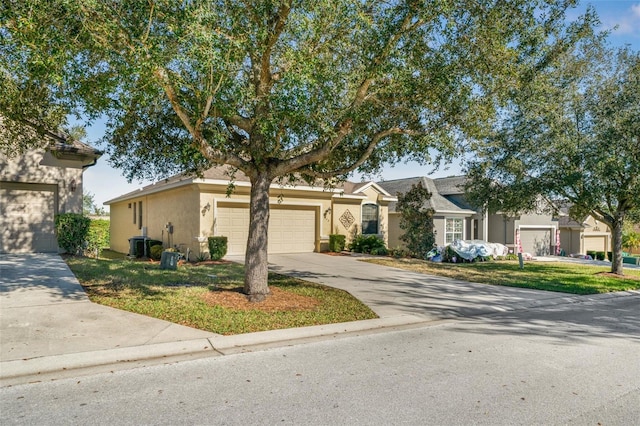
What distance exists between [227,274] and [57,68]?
302 inches

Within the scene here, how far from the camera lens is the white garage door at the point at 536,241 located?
1184 inches

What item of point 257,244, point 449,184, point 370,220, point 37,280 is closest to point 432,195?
point 370,220

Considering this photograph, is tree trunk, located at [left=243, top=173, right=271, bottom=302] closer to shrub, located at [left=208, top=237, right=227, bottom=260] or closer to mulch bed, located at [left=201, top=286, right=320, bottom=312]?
mulch bed, located at [left=201, top=286, right=320, bottom=312]

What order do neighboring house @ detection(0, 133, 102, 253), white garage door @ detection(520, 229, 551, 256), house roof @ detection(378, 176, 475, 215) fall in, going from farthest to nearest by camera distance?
white garage door @ detection(520, 229, 551, 256), house roof @ detection(378, 176, 475, 215), neighboring house @ detection(0, 133, 102, 253)

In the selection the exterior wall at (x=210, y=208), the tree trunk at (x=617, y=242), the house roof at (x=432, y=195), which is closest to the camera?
the tree trunk at (x=617, y=242)

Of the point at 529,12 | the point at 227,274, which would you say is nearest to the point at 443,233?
the point at 227,274

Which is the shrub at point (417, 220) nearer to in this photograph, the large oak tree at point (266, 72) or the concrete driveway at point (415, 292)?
the concrete driveway at point (415, 292)

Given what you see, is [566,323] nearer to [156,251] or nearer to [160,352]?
[160,352]

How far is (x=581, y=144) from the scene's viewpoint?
15.2m

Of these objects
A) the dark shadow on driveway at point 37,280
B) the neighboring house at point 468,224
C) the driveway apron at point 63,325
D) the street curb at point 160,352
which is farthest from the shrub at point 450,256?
the driveway apron at point 63,325

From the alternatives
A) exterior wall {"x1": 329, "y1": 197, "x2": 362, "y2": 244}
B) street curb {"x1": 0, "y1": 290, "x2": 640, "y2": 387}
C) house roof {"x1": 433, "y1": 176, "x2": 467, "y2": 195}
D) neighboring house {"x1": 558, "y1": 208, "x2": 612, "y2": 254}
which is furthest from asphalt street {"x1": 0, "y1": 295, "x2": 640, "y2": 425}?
neighboring house {"x1": 558, "y1": 208, "x2": 612, "y2": 254}

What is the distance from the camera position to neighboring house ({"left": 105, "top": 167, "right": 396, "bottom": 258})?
17.4 meters

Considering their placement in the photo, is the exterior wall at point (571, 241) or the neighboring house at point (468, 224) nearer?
the neighboring house at point (468, 224)

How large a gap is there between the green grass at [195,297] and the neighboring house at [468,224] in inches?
549
